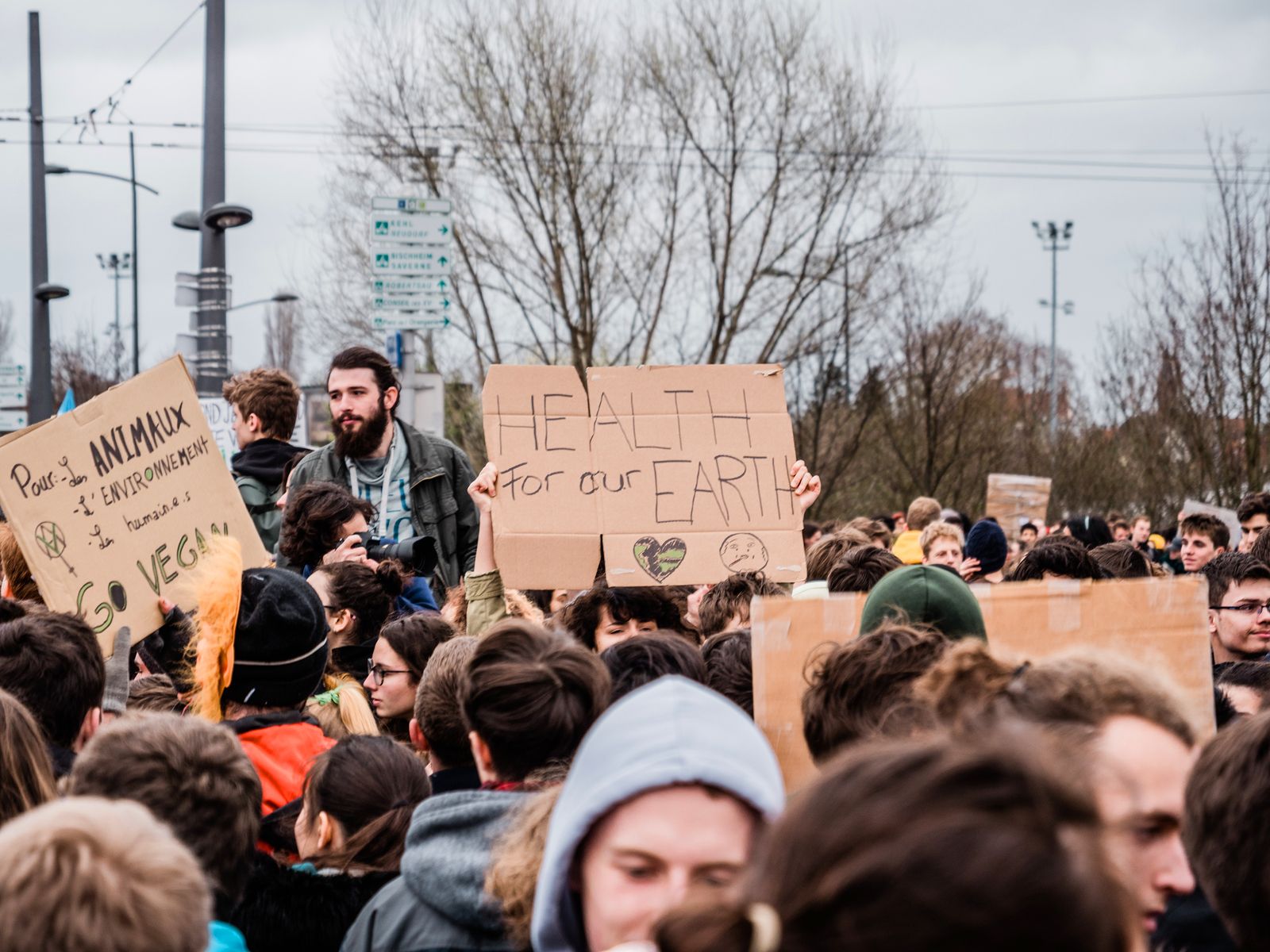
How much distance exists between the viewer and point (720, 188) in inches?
919

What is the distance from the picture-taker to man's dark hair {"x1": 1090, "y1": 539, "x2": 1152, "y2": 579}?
6.54 metres

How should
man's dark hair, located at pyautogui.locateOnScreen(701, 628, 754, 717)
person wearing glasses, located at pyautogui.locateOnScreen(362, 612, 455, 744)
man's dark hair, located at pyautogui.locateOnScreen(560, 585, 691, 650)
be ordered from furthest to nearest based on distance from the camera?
man's dark hair, located at pyautogui.locateOnScreen(560, 585, 691, 650) → person wearing glasses, located at pyautogui.locateOnScreen(362, 612, 455, 744) → man's dark hair, located at pyautogui.locateOnScreen(701, 628, 754, 717)

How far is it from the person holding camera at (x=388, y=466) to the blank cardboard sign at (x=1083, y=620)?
114 inches

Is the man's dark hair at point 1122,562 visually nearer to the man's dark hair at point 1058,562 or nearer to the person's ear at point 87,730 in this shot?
the man's dark hair at point 1058,562

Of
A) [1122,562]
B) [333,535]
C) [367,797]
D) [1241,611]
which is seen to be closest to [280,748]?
[367,797]

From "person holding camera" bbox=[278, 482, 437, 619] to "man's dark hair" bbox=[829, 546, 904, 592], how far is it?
1.57m

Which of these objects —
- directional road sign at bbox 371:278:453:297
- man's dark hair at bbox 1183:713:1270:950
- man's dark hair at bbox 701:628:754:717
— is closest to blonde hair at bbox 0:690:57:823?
man's dark hair at bbox 701:628:754:717

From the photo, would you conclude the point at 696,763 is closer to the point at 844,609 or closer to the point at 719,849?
the point at 719,849

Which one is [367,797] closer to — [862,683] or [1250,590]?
[862,683]

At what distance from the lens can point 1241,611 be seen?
585cm

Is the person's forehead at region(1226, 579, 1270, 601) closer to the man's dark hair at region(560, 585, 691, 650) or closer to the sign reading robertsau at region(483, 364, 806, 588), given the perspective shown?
the sign reading robertsau at region(483, 364, 806, 588)

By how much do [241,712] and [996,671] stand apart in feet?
7.69

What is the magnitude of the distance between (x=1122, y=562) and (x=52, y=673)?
15.8 ft

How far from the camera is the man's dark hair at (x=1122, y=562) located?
6535mm
